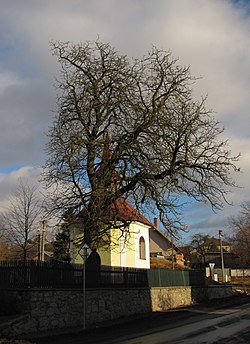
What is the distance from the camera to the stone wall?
55.7ft

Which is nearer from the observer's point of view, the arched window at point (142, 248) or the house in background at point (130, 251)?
the house in background at point (130, 251)

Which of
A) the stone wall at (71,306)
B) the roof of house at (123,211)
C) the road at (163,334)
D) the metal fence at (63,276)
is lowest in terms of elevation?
the road at (163,334)

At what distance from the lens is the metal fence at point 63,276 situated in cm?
1834

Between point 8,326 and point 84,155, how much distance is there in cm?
1099

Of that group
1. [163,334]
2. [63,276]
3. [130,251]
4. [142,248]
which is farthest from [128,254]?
[163,334]

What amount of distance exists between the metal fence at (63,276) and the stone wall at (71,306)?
47cm

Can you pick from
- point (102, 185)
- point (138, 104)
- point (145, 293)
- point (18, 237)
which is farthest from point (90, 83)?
point (18, 237)

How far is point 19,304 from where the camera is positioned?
56.9ft

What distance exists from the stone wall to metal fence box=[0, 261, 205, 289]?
1.53ft

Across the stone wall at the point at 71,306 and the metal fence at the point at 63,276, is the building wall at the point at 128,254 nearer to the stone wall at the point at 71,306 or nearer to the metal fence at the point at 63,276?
the metal fence at the point at 63,276

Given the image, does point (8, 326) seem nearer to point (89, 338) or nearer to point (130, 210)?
point (89, 338)

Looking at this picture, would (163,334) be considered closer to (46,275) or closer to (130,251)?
(46,275)

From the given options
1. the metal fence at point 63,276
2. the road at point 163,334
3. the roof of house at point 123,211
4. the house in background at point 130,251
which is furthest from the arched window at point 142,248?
the road at point 163,334

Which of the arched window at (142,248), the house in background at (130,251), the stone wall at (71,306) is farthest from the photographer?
the arched window at (142,248)
